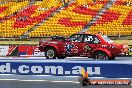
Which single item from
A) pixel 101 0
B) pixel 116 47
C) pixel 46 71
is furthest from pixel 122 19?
pixel 46 71

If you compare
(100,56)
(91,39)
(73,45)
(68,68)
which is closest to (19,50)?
(73,45)

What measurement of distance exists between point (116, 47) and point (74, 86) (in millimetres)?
7794

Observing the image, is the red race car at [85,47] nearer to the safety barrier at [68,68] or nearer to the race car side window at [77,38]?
the race car side window at [77,38]

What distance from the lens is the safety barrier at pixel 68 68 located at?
11070 mm

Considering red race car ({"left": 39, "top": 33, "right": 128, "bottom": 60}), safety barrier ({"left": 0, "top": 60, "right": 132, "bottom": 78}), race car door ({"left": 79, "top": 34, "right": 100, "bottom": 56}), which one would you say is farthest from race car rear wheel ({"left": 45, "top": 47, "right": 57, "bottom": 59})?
safety barrier ({"left": 0, "top": 60, "right": 132, "bottom": 78})

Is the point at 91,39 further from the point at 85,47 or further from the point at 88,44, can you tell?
the point at 85,47

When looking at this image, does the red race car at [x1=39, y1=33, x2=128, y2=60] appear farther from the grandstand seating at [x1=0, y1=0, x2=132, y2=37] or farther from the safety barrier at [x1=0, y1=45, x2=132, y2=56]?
the grandstand seating at [x1=0, y1=0, x2=132, y2=37]

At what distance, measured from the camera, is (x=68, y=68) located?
37.8 ft

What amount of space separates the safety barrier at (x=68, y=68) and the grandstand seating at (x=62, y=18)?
2510cm

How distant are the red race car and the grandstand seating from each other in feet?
58.5

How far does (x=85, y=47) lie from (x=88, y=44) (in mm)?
276

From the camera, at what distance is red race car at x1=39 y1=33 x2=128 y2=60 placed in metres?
17.6

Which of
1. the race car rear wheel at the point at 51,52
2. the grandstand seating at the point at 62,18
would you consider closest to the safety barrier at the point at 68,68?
the race car rear wheel at the point at 51,52

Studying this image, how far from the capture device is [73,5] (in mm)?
48375
